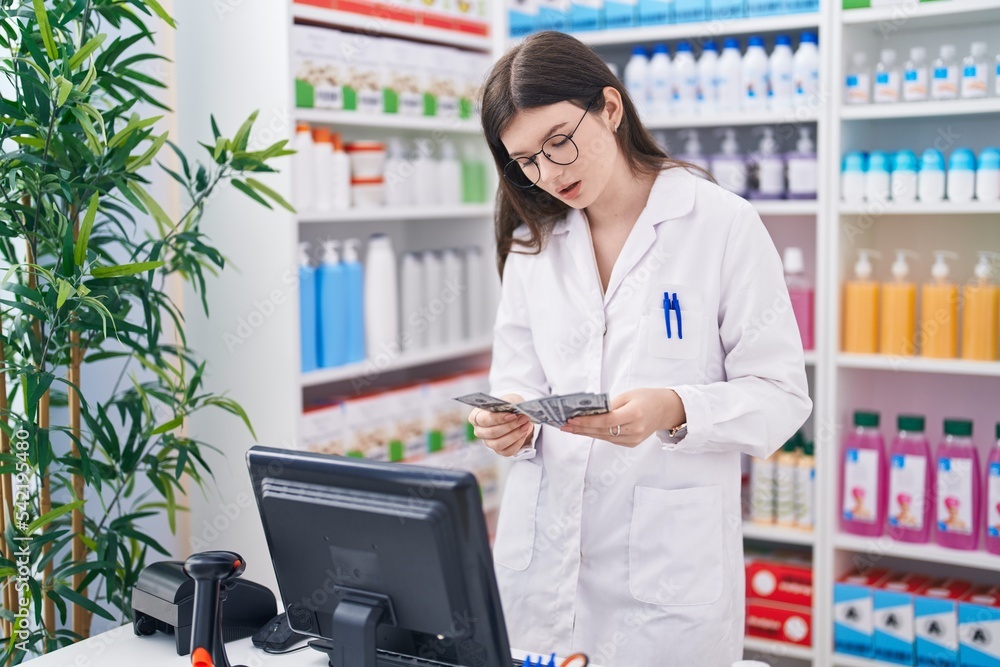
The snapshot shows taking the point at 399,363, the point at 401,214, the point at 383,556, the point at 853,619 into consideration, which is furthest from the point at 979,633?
the point at 383,556

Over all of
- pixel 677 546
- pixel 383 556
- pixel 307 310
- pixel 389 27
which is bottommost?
pixel 677 546

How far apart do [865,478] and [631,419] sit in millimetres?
1603

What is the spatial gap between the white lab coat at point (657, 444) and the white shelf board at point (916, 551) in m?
1.18

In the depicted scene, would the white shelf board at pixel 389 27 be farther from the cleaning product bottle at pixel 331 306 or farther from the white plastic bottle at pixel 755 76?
the white plastic bottle at pixel 755 76

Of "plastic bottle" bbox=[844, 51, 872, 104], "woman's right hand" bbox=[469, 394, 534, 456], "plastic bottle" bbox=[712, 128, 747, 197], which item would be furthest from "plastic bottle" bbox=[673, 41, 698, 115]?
"woman's right hand" bbox=[469, 394, 534, 456]

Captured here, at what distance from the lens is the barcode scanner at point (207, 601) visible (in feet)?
4.56

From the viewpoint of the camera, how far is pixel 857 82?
9.30ft

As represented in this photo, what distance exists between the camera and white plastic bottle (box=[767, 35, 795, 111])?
294 cm

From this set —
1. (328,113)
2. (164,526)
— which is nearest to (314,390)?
(164,526)

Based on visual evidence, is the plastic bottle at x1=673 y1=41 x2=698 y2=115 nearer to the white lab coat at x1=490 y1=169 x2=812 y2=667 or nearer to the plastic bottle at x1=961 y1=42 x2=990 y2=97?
the plastic bottle at x1=961 y1=42 x2=990 y2=97

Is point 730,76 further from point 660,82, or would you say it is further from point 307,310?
point 307,310

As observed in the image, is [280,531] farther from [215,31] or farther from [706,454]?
[215,31]

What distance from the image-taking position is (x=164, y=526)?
2793 millimetres

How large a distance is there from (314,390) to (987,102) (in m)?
2.13
